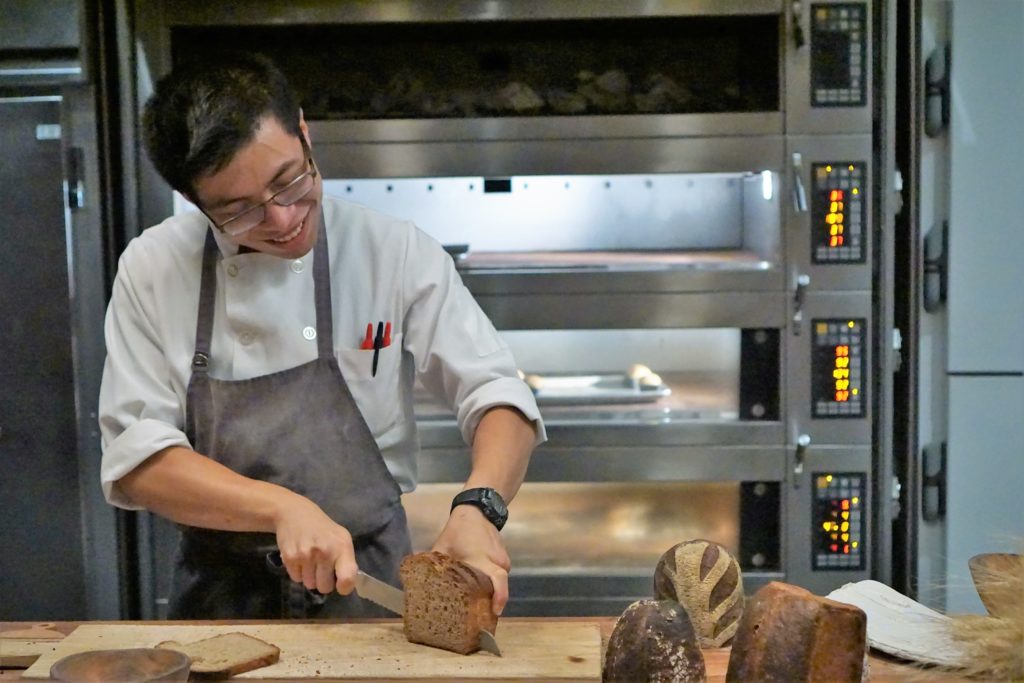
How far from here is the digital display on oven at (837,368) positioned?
2.59 m

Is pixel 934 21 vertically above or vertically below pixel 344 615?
above

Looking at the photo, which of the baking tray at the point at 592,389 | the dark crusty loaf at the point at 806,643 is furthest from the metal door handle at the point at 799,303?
the dark crusty loaf at the point at 806,643

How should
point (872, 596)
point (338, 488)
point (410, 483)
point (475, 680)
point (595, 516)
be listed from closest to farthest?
point (475, 680)
point (872, 596)
point (338, 488)
point (410, 483)
point (595, 516)

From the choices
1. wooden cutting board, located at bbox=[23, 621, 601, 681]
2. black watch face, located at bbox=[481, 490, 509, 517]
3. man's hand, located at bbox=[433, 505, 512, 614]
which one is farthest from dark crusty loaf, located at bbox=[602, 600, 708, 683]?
black watch face, located at bbox=[481, 490, 509, 517]

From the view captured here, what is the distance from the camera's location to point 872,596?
141 centimetres

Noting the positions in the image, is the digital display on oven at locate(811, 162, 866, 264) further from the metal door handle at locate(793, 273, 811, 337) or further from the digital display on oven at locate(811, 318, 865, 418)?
the digital display on oven at locate(811, 318, 865, 418)

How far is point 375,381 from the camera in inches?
69.2

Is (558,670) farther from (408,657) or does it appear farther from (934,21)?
(934,21)

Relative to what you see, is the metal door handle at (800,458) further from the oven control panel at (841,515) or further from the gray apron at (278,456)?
the gray apron at (278,456)

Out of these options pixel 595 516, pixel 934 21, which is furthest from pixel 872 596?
pixel 934 21

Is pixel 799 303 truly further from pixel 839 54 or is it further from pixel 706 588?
pixel 706 588

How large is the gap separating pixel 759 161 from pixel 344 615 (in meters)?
1.53

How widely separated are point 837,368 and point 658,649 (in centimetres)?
169

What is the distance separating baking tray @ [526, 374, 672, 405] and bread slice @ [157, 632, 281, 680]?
1.42m
